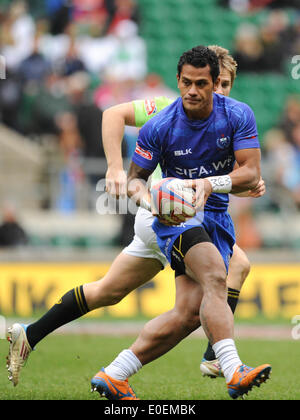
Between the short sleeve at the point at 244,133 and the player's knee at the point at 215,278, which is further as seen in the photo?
the short sleeve at the point at 244,133

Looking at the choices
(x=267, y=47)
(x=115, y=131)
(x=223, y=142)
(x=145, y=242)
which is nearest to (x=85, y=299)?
(x=145, y=242)

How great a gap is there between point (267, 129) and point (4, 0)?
5939 millimetres

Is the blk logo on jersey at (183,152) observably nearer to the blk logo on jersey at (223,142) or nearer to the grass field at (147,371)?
the blk logo on jersey at (223,142)

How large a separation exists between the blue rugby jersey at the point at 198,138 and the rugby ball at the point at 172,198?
0.33m

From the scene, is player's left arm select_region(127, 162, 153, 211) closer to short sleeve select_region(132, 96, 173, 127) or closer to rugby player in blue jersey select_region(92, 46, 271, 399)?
rugby player in blue jersey select_region(92, 46, 271, 399)

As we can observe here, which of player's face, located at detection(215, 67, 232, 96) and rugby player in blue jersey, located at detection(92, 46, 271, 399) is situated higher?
player's face, located at detection(215, 67, 232, 96)

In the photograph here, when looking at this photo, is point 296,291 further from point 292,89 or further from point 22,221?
point 292,89

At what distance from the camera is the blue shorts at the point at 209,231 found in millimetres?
5445

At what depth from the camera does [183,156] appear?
5.47 m

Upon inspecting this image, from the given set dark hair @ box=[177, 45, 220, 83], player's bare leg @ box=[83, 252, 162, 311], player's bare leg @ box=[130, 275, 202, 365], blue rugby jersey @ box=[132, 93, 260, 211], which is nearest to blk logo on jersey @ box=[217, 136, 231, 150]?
blue rugby jersey @ box=[132, 93, 260, 211]

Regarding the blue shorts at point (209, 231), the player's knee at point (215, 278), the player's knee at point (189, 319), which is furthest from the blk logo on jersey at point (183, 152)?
the player's knee at point (189, 319)

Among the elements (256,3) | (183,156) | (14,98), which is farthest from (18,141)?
(183,156)

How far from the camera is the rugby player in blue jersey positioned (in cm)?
517

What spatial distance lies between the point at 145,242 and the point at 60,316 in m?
0.87
